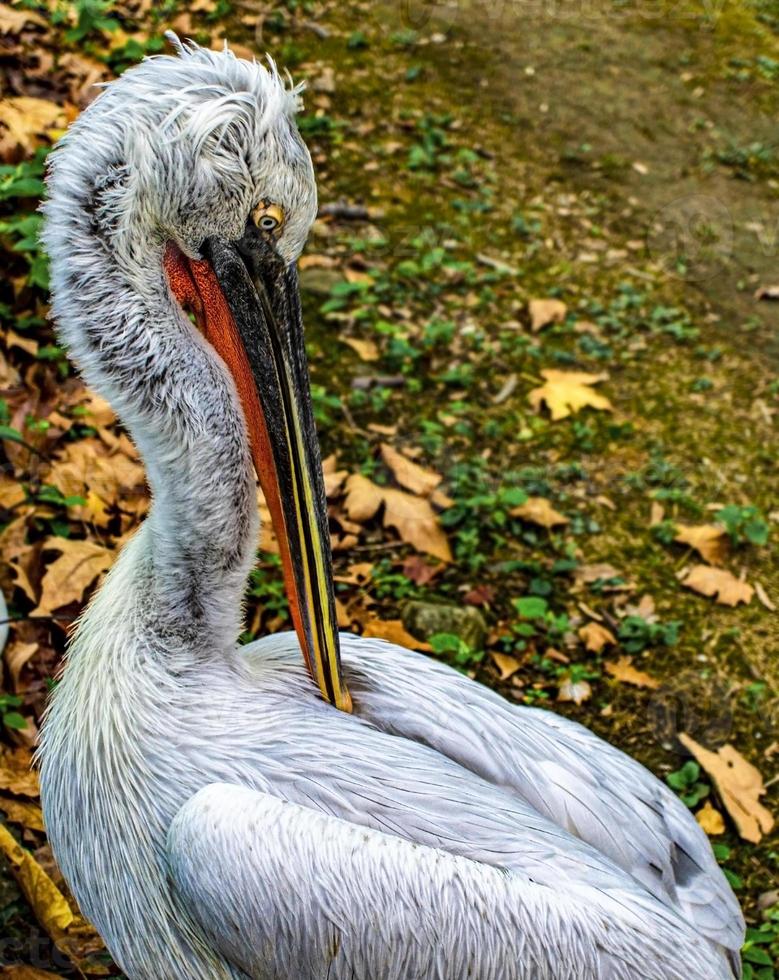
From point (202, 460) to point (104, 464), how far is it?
6.61 ft

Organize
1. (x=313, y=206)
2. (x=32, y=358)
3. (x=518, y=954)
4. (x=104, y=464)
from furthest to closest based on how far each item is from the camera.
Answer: (x=32, y=358)
(x=104, y=464)
(x=313, y=206)
(x=518, y=954)

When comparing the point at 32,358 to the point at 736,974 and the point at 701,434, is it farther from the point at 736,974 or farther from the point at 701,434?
the point at 736,974

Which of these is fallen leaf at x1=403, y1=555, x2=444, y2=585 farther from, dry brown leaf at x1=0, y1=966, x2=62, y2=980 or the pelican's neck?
dry brown leaf at x1=0, y1=966, x2=62, y2=980

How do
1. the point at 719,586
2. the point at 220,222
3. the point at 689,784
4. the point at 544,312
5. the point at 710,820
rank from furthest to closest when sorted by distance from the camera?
the point at 544,312
the point at 719,586
the point at 689,784
the point at 710,820
the point at 220,222

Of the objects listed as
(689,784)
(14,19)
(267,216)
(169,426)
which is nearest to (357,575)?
(689,784)

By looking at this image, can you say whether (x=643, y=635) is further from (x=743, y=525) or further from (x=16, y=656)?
(x=16, y=656)

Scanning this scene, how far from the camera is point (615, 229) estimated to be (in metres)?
6.24

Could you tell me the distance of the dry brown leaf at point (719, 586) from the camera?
420 cm

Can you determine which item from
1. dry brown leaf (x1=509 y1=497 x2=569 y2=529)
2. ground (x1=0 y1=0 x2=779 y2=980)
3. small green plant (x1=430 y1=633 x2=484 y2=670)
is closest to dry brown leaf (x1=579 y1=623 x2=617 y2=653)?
ground (x1=0 y1=0 x2=779 y2=980)

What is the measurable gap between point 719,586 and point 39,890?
269 cm

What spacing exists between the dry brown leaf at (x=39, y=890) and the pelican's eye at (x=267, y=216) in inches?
71.9

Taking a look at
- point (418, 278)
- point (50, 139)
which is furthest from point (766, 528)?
point (50, 139)

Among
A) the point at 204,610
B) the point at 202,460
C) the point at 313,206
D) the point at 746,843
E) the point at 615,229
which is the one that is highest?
the point at 313,206

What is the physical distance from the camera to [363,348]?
16.7 feet
